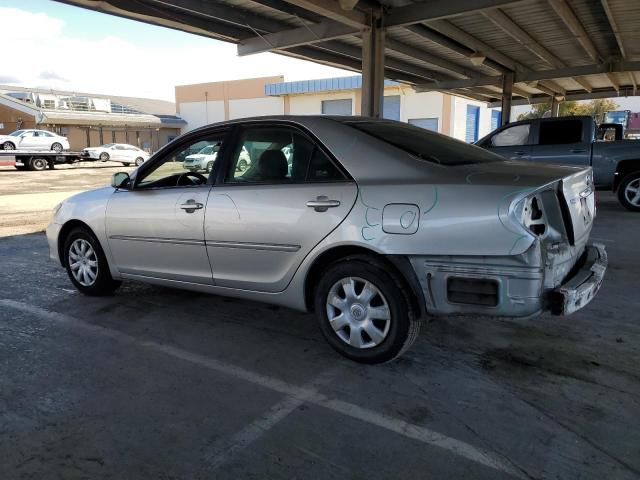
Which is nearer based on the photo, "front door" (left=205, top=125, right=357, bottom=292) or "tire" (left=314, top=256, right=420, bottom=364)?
"tire" (left=314, top=256, right=420, bottom=364)

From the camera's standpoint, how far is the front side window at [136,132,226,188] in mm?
4262

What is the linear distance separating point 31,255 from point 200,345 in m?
4.49

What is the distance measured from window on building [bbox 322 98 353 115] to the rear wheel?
60.5 feet

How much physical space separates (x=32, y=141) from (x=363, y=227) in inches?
1308

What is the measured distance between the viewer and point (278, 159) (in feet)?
12.7

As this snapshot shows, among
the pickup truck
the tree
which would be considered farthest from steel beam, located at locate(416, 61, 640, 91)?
the tree

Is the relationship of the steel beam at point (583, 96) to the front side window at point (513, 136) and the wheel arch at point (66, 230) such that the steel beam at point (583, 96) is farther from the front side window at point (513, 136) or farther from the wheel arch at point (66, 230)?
the wheel arch at point (66, 230)

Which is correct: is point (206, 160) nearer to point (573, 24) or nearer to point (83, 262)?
point (83, 262)

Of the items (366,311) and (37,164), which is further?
(37,164)

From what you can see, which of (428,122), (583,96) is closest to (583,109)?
(428,122)

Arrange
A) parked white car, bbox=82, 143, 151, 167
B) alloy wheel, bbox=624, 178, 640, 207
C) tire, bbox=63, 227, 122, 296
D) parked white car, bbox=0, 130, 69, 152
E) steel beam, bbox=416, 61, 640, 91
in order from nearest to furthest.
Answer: tire, bbox=63, 227, 122, 296, alloy wheel, bbox=624, 178, 640, 207, steel beam, bbox=416, 61, 640, 91, parked white car, bbox=0, 130, 69, 152, parked white car, bbox=82, 143, 151, 167

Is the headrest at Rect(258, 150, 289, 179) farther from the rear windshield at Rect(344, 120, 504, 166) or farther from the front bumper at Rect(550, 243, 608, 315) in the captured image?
the front bumper at Rect(550, 243, 608, 315)

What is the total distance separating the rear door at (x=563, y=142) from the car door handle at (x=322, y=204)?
26.1ft

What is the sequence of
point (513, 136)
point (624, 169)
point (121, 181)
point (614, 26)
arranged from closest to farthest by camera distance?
point (121, 181) < point (624, 169) < point (513, 136) < point (614, 26)
